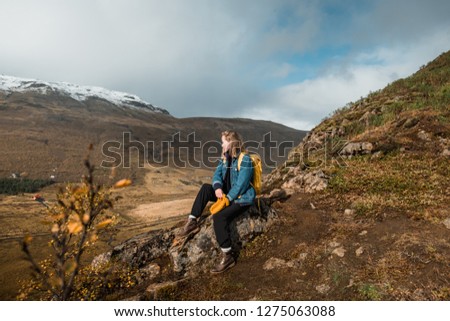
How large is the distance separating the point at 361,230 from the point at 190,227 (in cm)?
507

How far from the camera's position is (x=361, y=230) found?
8.72 meters

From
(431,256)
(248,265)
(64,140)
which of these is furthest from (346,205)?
→ (64,140)

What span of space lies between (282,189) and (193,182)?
11812 cm

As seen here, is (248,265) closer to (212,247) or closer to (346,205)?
(212,247)

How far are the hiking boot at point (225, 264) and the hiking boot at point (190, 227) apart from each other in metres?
1.59

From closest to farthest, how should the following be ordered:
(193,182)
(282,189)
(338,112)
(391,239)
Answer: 1. (391,239)
2. (282,189)
3. (338,112)
4. (193,182)

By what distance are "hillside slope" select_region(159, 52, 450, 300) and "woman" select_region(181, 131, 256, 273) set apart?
0.69 meters

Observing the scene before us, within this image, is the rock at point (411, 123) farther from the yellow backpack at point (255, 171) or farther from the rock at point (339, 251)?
the yellow backpack at point (255, 171)

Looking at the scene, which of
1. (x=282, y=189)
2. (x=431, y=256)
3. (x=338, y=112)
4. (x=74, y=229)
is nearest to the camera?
(x=74, y=229)

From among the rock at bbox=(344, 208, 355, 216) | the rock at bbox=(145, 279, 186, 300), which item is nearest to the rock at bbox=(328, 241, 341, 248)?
the rock at bbox=(344, 208, 355, 216)

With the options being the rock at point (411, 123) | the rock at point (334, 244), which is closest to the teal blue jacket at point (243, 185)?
the rock at point (334, 244)

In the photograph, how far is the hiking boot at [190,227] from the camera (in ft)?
30.7

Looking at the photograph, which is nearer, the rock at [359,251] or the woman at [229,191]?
the rock at [359,251]
